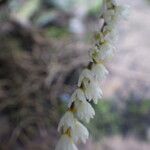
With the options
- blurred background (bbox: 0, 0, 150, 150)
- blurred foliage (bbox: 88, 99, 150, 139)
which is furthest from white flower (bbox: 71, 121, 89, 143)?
blurred foliage (bbox: 88, 99, 150, 139)

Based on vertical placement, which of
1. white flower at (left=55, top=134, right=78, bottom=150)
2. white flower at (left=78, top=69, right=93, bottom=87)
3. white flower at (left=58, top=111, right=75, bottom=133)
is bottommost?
white flower at (left=55, top=134, right=78, bottom=150)

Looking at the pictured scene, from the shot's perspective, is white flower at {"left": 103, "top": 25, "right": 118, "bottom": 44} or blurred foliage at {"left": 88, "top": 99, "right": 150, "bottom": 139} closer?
white flower at {"left": 103, "top": 25, "right": 118, "bottom": 44}

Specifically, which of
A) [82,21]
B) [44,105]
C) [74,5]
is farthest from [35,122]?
[74,5]

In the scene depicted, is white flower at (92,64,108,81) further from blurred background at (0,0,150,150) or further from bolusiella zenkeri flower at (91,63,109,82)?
blurred background at (0,0,150,150)

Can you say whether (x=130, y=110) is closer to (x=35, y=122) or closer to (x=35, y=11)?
(x=35, y=122)

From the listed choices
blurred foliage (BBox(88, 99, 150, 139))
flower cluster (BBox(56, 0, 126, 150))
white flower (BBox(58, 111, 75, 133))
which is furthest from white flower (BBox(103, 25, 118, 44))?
blurred foliage (BBox(88, 99, 150, 139))

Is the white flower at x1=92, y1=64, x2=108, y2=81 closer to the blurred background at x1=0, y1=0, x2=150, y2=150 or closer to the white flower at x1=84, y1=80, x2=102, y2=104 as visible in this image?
the white flower at x1=84, y1=80, x2=102, y2=104

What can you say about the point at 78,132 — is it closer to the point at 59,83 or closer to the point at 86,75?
the point at 86,75

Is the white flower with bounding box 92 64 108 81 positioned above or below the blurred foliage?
below

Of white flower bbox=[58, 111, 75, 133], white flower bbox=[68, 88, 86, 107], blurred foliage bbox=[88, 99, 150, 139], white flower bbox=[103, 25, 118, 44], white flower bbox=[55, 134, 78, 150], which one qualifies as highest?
blurred foliage bbox=[88, 99, 150, 139]
